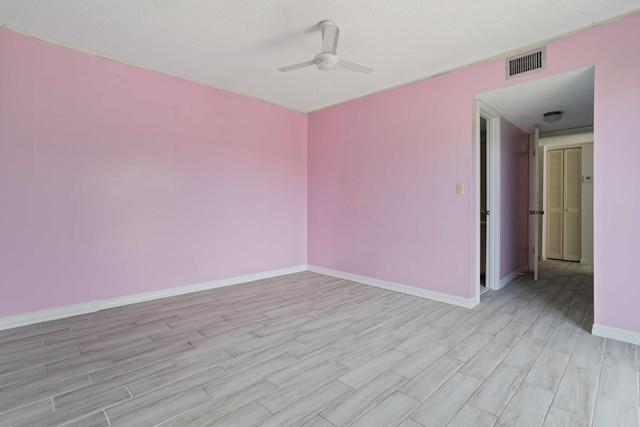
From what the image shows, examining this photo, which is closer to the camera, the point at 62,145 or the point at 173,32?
the point at 173,32

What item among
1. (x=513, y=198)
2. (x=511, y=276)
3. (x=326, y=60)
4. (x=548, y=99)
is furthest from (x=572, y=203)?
(x=326, y=60)

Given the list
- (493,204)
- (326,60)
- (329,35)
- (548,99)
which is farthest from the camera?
(493,204)

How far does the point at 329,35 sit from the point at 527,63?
1896 mm

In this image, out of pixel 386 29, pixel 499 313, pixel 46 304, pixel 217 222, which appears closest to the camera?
pixel 386 29

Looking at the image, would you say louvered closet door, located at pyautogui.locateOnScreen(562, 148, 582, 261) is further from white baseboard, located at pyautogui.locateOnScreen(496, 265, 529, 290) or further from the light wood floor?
the light wood floor

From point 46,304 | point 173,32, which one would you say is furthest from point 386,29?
point 46,304

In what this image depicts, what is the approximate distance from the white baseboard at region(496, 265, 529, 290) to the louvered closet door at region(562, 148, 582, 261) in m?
1.74

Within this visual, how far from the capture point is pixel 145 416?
4.95 ft

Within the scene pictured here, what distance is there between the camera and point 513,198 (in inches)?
169

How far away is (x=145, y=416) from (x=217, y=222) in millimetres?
2619

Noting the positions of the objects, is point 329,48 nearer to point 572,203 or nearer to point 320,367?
point 320,367

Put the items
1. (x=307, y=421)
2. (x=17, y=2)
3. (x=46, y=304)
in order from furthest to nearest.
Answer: (x=46, y=304) < (x=17, y=2) < (x=307, y=421)

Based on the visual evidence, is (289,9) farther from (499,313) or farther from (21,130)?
(499,313)

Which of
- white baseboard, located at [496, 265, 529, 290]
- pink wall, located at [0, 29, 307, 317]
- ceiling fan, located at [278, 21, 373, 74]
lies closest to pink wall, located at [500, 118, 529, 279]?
white baseboard, located at [496, 265, 529, 290]
